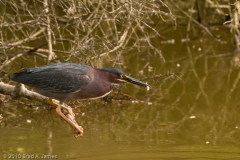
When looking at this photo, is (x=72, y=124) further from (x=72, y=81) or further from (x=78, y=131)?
(x=72, y=81)

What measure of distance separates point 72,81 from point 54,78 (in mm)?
208

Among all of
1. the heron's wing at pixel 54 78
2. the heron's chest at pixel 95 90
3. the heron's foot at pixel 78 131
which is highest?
the heron's wing at pixel 54 78

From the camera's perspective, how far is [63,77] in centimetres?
570

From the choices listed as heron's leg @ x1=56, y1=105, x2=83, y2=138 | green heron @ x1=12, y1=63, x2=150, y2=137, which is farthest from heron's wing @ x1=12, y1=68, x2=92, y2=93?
heron's leg @ x1=56, y1=105, x2=83, y2=138

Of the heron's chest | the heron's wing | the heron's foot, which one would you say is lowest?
the heron's foot

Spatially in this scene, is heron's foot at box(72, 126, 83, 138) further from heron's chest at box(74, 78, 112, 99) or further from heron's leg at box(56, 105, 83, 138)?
heron's chest at box(74, 78, 112, 99)

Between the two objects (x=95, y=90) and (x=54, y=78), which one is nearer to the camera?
(x=95, y=90)

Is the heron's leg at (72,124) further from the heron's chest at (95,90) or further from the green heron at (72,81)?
the heron's chest at (95,90)

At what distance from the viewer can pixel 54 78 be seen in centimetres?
571

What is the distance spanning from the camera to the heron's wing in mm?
5598

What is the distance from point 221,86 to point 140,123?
1.85 metres

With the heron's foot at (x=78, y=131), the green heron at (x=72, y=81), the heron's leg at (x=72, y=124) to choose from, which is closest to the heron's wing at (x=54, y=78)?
the green heron at (x=72, y=81)

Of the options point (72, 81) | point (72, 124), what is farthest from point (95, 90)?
point (72, 124)

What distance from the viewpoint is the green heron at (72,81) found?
5516 mm
